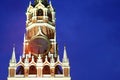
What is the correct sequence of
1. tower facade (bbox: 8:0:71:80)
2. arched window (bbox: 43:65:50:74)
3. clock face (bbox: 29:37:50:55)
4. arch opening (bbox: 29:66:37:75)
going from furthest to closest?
clock face (bbox: 29:37:50:55), arched window (bbox: 43:65:50:74), arch opening (bbox: 29:66:37:75), tower facade (bbox: 8:0:71:80)

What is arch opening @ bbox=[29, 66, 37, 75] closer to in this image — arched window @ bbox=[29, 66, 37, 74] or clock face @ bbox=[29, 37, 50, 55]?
arched window @ bbox=[29, 66, 37, 74]

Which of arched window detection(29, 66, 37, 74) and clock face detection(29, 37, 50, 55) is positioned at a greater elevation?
clock face detection(29, 37, 50, 55)

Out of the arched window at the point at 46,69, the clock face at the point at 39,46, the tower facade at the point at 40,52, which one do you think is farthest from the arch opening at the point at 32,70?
the clock face at the point at 39,46

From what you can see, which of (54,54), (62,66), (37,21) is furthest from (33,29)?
(62,66)

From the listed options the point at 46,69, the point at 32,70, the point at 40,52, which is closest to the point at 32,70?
the point at 32,70

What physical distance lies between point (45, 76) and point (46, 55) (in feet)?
15.5

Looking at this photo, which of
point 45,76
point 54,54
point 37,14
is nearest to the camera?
point 45,76

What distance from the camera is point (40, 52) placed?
6825 centimetres

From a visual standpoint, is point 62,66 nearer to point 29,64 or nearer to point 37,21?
point 29,64

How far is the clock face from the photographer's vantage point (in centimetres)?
6844

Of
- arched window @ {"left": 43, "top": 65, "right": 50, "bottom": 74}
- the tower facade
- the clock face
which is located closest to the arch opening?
the tower facade

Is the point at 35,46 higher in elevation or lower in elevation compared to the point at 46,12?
lower

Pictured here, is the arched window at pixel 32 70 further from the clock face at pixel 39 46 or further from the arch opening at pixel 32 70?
the clock face at pixel 39 46

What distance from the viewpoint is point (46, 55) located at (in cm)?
6731
